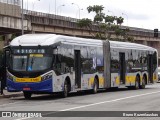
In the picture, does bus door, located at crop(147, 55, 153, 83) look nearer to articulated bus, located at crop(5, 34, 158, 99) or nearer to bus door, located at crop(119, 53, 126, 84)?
articulated bus, located at crop(5, 34, 158, 99)

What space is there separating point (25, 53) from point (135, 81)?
534 inches

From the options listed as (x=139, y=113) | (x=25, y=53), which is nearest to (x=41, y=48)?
(x=25, y=53)

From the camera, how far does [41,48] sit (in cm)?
2411

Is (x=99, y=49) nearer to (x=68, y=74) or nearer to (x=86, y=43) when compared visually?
→ (x=86, y=43)

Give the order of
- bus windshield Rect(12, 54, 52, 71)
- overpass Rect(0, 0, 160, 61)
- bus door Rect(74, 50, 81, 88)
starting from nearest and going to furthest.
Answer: bus windshield Rect(12, 54, 52, 71) < bus door Rect(74, 50, 81, 88) < overpass Rect(0, 0, 160, 61)

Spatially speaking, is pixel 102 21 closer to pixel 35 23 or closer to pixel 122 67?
pixel 35 23

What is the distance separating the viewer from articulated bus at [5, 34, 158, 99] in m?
23.9

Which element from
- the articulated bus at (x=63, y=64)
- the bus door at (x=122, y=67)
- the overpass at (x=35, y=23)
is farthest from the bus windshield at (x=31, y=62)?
the overpass at (x=35, y=23)

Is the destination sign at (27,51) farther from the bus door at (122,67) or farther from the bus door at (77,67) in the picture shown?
the bus door at (122,67)

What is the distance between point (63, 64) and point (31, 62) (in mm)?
1789

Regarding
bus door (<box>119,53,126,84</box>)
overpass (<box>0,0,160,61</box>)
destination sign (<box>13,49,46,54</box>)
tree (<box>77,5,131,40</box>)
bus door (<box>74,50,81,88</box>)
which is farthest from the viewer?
tree (<box>77,5,131,40</box>)

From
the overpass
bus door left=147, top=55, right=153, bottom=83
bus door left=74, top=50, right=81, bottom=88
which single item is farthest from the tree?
bus door left=74, top=50, right=81, bottom=88

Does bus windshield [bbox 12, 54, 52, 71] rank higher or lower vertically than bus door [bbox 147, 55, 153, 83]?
higher

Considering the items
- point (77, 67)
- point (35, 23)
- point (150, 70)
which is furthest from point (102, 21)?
point (77, 67)
